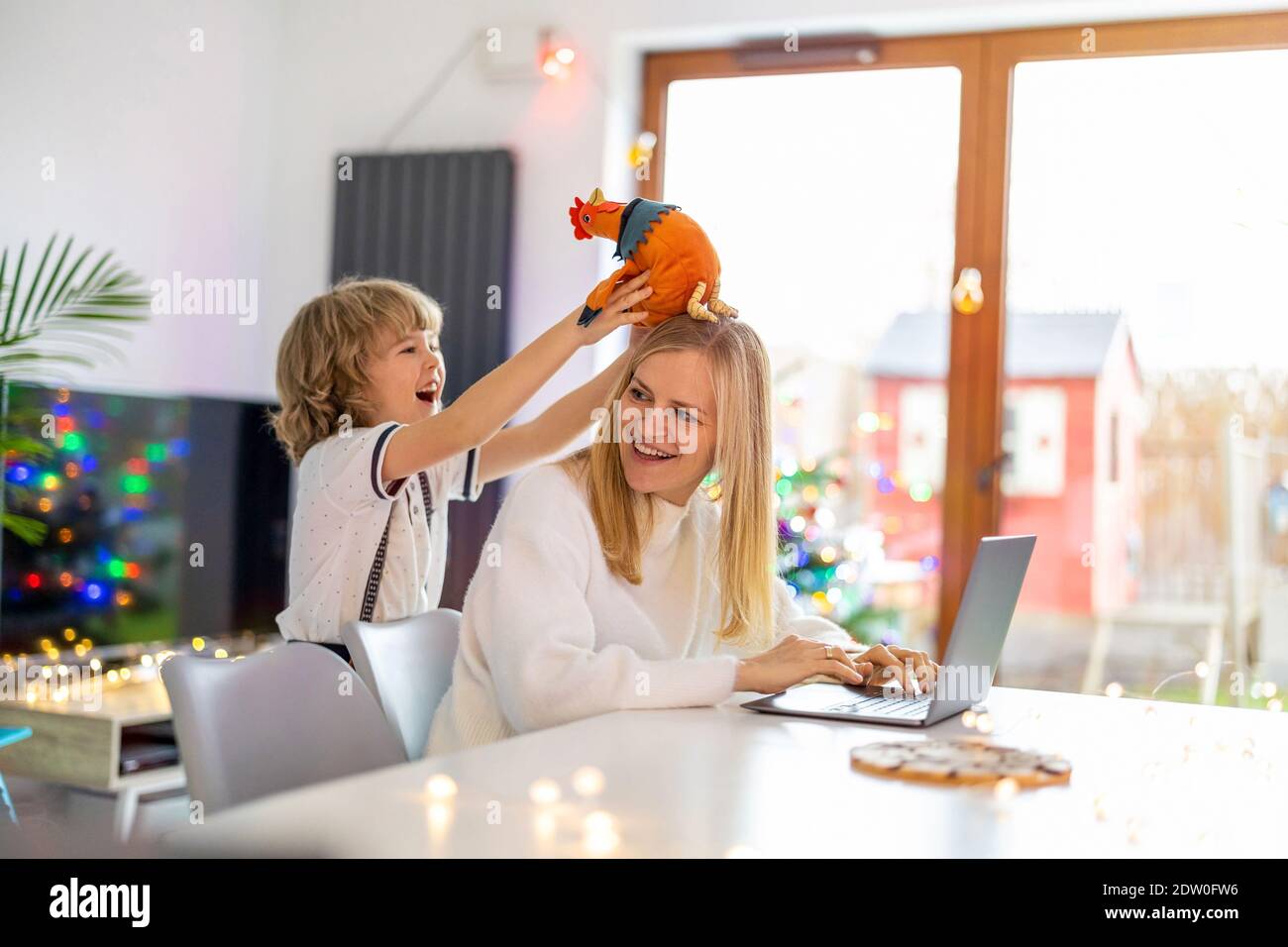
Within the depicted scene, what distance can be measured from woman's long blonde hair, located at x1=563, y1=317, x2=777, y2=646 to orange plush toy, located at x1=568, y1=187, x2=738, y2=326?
0.03 metres

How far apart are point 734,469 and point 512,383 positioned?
37cm

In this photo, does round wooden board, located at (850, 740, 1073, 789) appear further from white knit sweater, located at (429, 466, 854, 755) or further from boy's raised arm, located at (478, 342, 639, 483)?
boy's raised arm, located at (478, 342, 639, 483)

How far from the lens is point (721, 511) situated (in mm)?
1861

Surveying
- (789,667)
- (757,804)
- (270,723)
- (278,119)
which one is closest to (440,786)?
(757,804)

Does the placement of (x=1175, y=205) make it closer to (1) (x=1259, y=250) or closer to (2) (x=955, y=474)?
(1) (x=1259, y=250)

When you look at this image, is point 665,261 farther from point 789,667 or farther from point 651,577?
point 789,667

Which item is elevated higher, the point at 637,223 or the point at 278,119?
the point at 278,119

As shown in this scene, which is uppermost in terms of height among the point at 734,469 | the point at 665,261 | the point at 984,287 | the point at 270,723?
the point at 984,287

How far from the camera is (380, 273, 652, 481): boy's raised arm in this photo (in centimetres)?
188

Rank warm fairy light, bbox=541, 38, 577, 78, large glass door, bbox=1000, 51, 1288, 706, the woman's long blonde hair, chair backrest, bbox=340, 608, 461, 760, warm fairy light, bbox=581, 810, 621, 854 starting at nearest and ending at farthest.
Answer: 1. warm fairy light, bbox=581, 810, 621, 854
2. chair backrest, bbox=340, 608, 461, 760
3. the woman's long blonde hair
4. large glass door, bbox=1000, 51, 1288, 706
5. warm fairy light, bbox=541, 38, 577, 78

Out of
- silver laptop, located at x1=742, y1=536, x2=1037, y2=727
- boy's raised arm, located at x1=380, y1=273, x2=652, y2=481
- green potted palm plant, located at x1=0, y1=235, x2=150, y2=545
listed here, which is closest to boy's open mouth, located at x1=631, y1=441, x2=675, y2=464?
boy's raised arm, located at x1=380, y1=273, x2=652, y2=481

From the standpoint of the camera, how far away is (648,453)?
1.76 meters

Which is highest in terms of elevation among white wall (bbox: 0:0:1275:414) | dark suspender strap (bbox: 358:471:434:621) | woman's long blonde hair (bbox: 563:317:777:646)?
white wall (bbox: 0:0:1275:414)

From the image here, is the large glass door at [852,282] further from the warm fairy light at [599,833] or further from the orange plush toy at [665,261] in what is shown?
the warm fairy light at [599,833]
